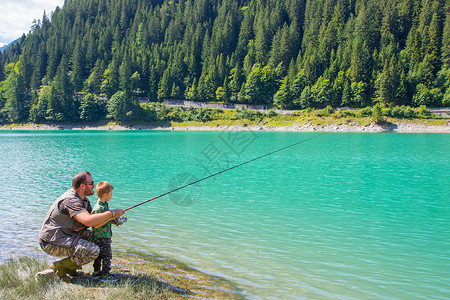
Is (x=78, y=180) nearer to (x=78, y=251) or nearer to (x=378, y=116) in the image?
(x=78, y=251)

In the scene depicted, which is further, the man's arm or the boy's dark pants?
the boy's dark pants

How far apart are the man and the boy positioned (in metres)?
0.20

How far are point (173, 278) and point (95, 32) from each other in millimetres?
164140

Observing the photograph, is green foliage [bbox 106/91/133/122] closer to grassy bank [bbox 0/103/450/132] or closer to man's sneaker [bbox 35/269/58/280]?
grassy bank [bbox 0/103/450/132]

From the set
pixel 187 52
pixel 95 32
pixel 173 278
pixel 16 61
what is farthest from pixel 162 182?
pixel 16 61

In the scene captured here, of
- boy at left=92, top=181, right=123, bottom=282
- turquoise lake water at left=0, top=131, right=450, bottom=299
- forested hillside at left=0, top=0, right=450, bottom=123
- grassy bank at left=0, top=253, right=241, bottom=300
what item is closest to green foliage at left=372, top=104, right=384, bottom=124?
forested hillside at left=0, top=0, right=450, bottom=123

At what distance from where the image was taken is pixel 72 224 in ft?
15.5

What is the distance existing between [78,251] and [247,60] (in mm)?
114124

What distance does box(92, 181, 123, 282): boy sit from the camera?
4984 millimetres

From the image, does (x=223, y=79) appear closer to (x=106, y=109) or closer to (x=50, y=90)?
(x=106, y=109)

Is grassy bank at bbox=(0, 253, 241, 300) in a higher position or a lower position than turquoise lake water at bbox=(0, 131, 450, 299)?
higher

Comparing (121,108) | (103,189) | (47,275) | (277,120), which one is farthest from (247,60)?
(47,275)

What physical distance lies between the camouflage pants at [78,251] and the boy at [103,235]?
26cm

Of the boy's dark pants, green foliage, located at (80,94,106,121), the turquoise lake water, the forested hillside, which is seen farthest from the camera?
green foliage, located at (80,94,106,121)
